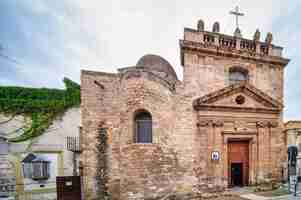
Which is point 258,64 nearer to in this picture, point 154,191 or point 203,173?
point 203,173

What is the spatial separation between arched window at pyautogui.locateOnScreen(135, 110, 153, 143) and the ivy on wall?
5.91 m

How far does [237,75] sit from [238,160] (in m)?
5.12

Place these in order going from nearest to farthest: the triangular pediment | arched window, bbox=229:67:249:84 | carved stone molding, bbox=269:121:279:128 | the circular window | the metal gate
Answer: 1. the metal gate
2. the triangular pediment
3. the circular window
4. carved stone molding, bbox=269:121:279:128
5. arched window, bbox=229:67:249:84

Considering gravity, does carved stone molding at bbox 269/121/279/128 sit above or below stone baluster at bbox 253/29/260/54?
below

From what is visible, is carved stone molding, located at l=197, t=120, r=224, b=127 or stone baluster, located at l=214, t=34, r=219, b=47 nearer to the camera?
carved stone molding, located at l=197, t=120, r=224, b=127

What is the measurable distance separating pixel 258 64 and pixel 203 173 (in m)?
7.41

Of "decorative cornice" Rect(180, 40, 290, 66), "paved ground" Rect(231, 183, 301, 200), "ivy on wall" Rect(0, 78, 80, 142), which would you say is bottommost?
"paved ground" Rect(231, 183, 301, 200)

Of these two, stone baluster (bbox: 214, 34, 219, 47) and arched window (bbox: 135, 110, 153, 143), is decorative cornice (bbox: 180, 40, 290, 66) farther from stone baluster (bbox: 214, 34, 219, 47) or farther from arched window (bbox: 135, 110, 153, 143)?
arched window (bbox: 135, 110, 153, 143)

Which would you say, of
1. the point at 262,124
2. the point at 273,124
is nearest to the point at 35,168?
the point at 262,124

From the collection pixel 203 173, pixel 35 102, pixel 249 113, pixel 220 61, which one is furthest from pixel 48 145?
pixel 249 113

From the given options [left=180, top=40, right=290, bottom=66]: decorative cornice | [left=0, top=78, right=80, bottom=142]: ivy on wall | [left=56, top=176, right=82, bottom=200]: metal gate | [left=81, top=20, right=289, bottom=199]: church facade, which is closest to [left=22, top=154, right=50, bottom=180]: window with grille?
[left=0, top=78, right=80, bottom=142]: ivy on wall

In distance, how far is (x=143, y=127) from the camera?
8195mm

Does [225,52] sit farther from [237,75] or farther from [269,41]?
[269,41]

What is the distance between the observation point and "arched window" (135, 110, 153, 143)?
26.7 ft
